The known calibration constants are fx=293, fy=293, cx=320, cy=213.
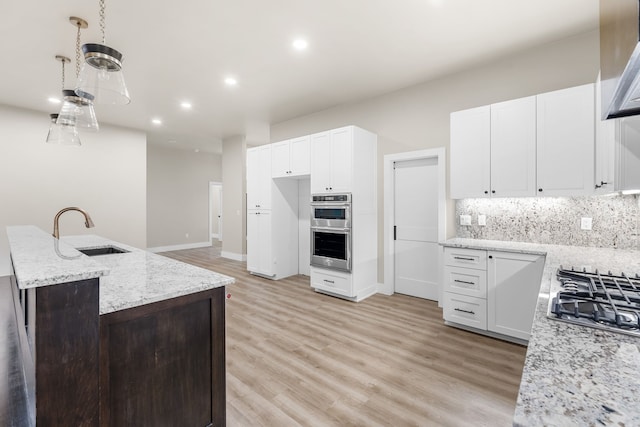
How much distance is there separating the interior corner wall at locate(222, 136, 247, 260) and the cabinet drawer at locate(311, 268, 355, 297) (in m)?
3.17

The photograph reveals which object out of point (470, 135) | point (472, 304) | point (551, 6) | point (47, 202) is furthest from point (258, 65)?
point (47, 202)

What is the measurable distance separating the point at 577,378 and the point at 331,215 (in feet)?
11.9

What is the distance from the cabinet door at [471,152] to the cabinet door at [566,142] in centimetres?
45

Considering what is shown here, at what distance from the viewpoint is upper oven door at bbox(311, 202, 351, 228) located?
13.4ft

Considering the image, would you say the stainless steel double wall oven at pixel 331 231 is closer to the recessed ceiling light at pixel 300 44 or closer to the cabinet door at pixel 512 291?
the cabinet door at pixel 512 291

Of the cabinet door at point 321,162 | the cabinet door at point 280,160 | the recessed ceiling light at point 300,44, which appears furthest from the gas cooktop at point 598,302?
the cabinet door at point 280,160

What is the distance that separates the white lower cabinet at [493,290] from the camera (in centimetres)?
263

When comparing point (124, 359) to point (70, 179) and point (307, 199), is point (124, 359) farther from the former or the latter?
point (70, 179)

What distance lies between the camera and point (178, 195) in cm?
870

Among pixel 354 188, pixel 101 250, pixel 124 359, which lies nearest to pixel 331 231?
pixel 354 188

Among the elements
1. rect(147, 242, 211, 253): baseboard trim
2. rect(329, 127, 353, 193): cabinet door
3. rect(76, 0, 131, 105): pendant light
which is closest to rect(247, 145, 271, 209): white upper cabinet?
rect(329, 127, 353, 193): cabinet door

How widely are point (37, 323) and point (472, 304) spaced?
10.6 ft

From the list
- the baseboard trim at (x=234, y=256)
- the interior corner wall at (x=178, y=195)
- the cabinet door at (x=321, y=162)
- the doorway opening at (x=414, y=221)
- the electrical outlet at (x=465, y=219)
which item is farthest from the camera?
the interior corner wall at (x=178, y=195)

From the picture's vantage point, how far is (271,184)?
5219 millimetres
